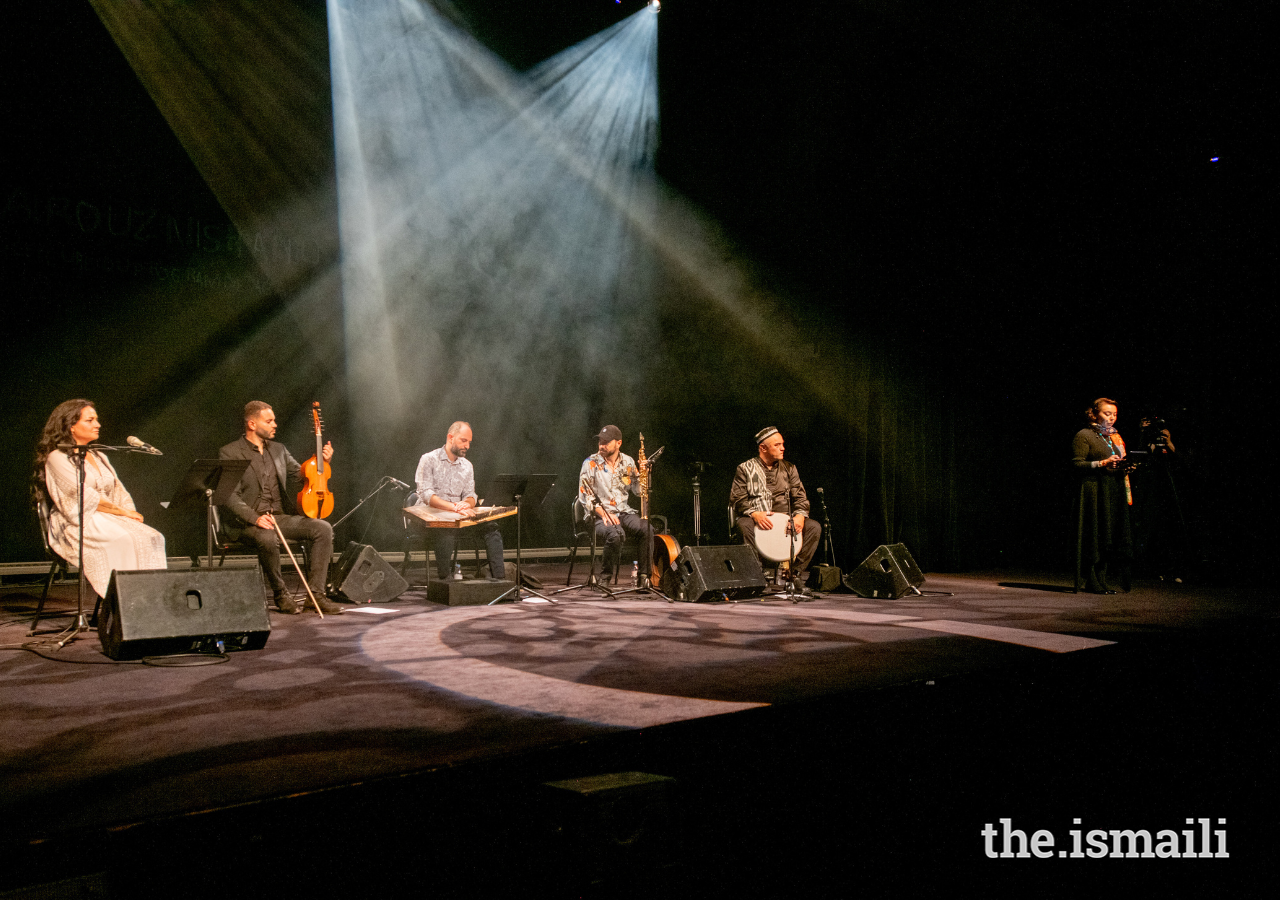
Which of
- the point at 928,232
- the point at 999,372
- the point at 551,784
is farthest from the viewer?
the point at 999,372

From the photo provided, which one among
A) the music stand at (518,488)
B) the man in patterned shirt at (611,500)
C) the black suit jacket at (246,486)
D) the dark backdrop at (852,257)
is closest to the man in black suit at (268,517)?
the black suit jacket at (246,486)

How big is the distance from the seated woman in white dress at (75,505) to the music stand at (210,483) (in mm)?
361

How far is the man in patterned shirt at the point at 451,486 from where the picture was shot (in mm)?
6582

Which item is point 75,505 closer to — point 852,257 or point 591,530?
point 591,530

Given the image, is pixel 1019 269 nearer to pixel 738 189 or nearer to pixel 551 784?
pixel 738 189

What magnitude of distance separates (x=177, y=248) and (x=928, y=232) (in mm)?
7276

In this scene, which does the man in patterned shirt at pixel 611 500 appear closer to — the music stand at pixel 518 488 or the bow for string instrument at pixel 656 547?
Result: the bow for string instrument at pixel 656 547

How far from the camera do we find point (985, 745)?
10.5ft

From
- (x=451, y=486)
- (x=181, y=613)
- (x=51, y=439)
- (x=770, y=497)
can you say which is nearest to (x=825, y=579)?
(x=770, y=497)

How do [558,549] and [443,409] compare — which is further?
[558,549]

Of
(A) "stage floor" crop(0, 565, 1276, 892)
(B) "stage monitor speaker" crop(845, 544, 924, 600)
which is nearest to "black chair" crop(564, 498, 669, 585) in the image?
(A) "stage floor" crop(0, 565, 1276, 892)

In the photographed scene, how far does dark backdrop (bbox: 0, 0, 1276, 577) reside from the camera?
6754 millimetres

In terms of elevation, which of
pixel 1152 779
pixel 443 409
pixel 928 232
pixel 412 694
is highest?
pixel 928 232

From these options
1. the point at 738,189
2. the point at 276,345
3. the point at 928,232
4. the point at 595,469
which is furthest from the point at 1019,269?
the point at 276,345
